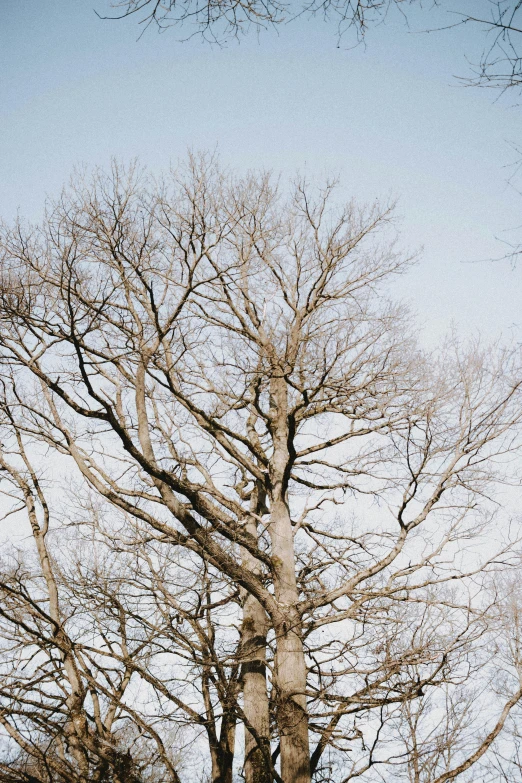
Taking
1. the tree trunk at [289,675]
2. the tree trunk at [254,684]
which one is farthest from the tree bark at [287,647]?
the tree trunk at [254,684]

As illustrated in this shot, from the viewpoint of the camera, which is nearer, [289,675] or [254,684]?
[289,675]

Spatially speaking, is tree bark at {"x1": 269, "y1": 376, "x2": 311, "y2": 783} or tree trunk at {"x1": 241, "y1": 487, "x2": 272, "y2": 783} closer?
tree bark at {"x1": 269, "y1": 376, "x2": 311, "y2": 783}

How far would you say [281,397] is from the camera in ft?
24.3

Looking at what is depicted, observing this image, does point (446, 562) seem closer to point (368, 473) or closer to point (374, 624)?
point (374, 624)

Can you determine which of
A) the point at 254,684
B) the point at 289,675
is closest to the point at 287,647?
the point at 289,675

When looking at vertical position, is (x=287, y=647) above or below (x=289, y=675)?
above

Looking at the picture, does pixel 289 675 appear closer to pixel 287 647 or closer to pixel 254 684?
pixel 287 647

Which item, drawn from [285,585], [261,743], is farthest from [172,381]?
[261,743]

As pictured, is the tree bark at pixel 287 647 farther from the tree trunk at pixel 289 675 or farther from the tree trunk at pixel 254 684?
the tree trunk at pixel 254 684

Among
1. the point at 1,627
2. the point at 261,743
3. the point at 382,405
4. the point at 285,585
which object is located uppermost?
the point at 382,405

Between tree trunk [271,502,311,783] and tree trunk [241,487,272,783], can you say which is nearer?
tree trunk [271,502,311,783]

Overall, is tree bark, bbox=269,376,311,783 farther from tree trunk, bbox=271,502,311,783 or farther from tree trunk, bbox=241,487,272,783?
tree trunk, bbox=241,487,272,783

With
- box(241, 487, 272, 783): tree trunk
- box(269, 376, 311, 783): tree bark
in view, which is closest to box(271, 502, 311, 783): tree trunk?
box(269, 376, 311, 783): tree bark

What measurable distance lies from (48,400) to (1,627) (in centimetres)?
278
